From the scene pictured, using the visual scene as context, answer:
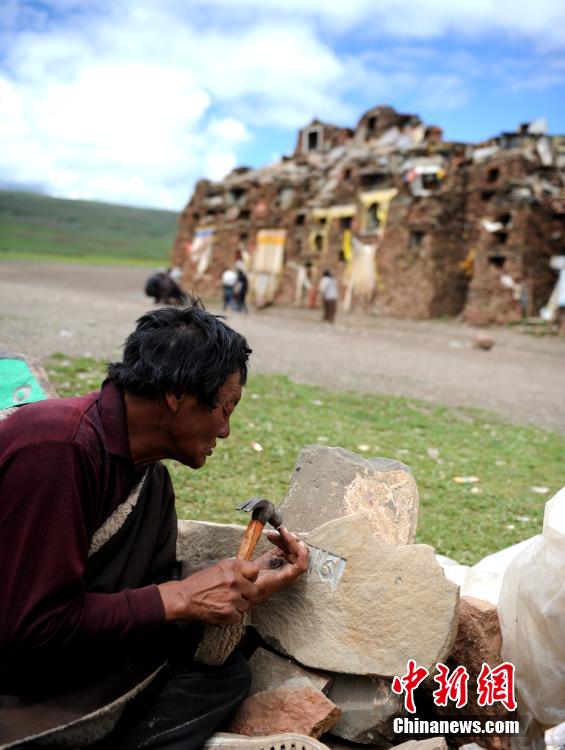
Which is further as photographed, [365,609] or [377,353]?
[377,353]

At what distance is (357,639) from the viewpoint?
102 inches

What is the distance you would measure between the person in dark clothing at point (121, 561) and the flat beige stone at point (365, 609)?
0.23 meters

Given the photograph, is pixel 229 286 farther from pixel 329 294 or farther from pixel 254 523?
pixel 254 523

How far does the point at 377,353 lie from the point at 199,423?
13.0m

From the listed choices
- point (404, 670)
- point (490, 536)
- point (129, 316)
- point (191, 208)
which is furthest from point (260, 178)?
point (404, 670)

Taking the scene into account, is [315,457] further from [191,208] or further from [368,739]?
[191,208]

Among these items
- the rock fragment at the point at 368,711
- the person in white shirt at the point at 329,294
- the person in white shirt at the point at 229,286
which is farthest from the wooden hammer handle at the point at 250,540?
the person in white shirt at the point at 229,286

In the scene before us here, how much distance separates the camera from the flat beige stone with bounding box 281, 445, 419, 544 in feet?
10.5

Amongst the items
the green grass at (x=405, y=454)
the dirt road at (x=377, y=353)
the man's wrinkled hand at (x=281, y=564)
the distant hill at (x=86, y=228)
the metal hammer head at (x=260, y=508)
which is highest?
the distant hill at (x=86, y=228)

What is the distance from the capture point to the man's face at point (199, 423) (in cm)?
221

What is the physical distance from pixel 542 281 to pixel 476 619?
23307 mm

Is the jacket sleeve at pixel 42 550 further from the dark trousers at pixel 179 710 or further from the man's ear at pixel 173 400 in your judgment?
the dark trousers at pixel 179 710

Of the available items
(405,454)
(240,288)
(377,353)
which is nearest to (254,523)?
(405,454)

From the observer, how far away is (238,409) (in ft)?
26.0
